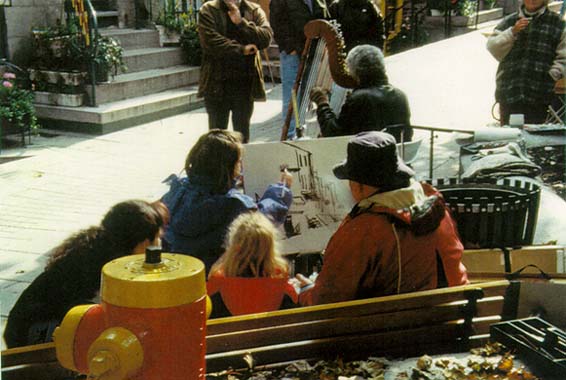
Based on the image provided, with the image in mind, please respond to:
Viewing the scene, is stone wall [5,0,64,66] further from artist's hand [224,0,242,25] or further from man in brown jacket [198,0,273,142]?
artist's hand [224,0,242,25]

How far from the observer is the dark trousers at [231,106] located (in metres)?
8.16

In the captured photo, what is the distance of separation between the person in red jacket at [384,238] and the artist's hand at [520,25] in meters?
4.52

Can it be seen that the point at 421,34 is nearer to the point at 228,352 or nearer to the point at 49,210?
the point at 49,210

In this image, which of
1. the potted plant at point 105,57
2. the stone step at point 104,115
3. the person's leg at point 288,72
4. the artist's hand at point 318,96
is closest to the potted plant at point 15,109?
the stone step at point 104,115

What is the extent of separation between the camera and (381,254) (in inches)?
123

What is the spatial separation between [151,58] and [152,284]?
11110 mm

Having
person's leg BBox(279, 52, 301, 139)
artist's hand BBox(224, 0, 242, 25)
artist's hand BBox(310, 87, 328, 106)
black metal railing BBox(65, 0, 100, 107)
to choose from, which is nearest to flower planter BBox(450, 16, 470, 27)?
black metal railing BBox(65, 0, 100, 107)

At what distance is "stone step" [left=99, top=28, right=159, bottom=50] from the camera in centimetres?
1276

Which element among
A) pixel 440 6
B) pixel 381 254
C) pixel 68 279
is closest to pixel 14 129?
pixel 68 279

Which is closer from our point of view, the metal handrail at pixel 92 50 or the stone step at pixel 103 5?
the metal handrail at pixel 92 50

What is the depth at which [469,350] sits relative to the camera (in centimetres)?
289

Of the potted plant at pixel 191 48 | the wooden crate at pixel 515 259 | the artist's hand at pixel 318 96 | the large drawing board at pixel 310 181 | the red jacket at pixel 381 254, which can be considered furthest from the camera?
the potted plant at pixel 191 48

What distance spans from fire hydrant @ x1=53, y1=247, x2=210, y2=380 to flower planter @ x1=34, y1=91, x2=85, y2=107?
8758 mm

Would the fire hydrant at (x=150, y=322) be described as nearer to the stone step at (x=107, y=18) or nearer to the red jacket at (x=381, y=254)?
the red jacket at (x=381, y=254)
